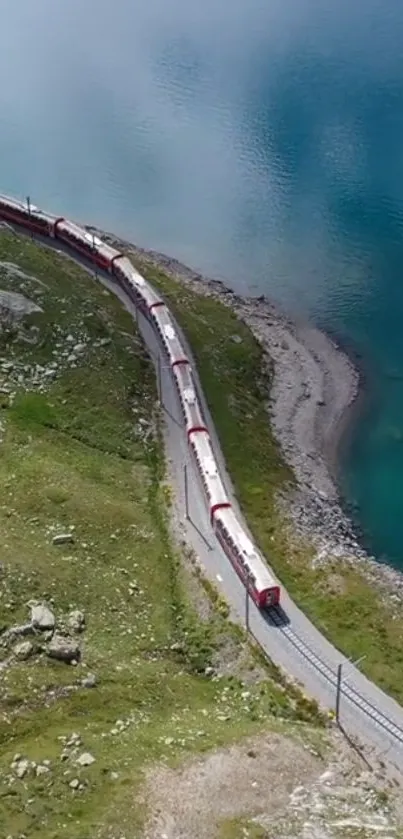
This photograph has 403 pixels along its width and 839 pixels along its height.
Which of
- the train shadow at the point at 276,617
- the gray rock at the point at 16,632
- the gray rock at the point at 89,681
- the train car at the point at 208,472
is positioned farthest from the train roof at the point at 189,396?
the gray rock at the point at 89,681

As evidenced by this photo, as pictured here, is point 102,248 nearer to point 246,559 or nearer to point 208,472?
point 208,472

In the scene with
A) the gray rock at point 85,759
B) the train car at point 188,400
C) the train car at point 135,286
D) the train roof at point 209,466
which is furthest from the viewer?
the train car at point 135,286

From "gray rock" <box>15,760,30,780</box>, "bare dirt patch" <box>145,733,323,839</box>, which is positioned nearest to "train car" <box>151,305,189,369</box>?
"bare dirt patch" <box>145,733,323,839</box>

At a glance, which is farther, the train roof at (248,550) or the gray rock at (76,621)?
the train roof at (248,550)

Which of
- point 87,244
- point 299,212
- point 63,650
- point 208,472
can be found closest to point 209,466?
point 208,472

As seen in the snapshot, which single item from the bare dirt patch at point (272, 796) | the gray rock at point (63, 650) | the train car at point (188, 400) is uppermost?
the train car at point (188, 400)

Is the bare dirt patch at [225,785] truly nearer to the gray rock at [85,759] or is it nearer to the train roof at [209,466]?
the gray rock at [85,759]

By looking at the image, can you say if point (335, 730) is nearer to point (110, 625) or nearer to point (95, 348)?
point (110, 625)

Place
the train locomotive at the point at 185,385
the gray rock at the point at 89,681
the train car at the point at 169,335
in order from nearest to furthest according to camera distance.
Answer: the gray rock at the point at 89,681, the train locomotive at the point at 185,385, the train car at the point at 169,335
